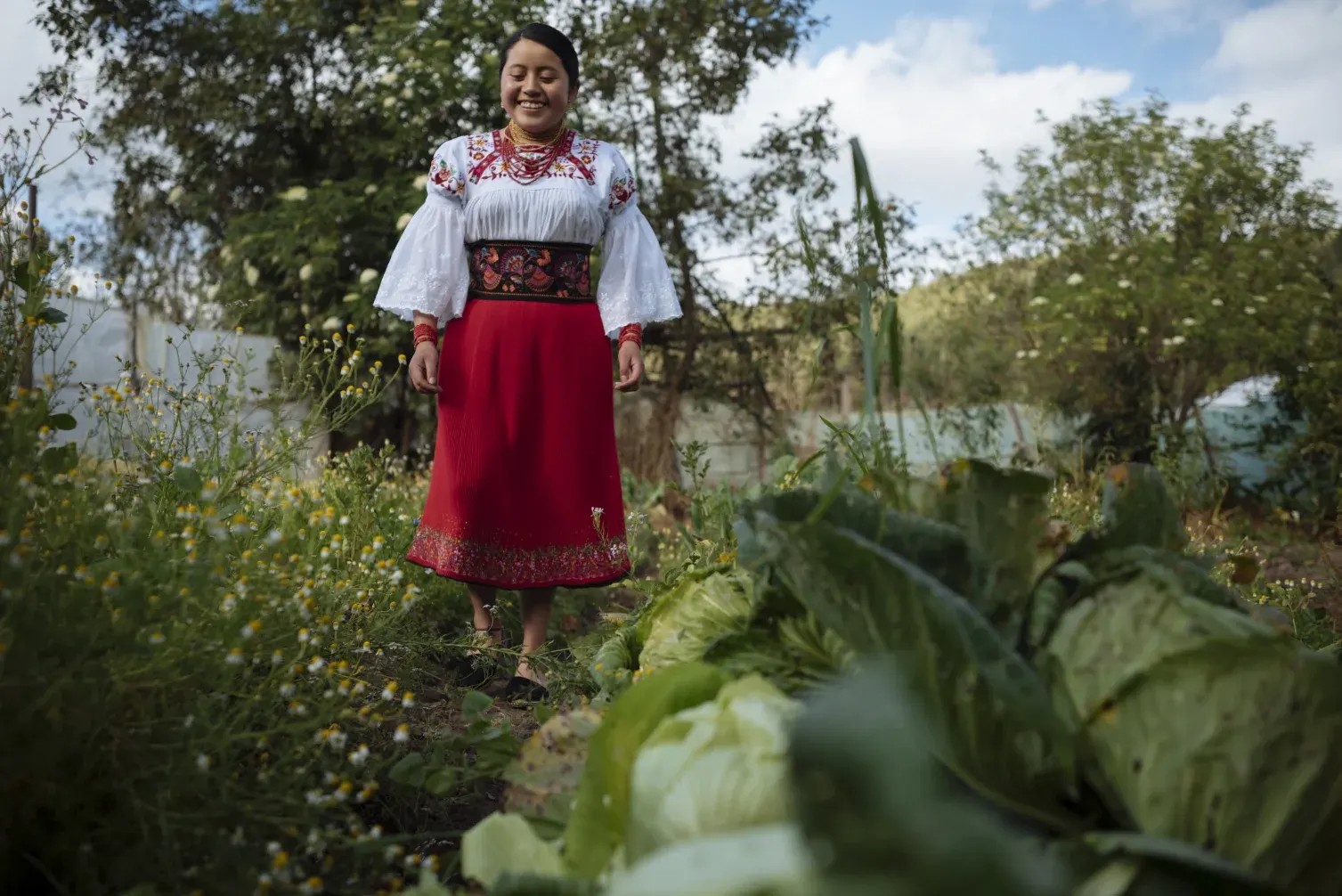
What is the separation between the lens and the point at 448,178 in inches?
118

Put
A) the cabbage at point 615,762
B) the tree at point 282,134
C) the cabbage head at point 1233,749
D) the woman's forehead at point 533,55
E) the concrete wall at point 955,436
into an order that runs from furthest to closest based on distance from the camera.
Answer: the concrete wall at point 955,436
the tree at point 282,134
the woman's forehead at point 533,55
the cabbage at point 615,762
the cabbage head at point 1233,749

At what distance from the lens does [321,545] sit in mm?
2715

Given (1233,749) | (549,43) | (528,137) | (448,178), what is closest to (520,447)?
(448,178)

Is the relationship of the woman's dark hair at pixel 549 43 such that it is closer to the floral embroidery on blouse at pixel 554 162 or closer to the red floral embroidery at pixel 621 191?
the floral embroidery on blouse at pixel 554 162

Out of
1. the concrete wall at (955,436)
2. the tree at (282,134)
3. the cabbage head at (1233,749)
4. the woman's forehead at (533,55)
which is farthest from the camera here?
the concrete wall at (955,436)

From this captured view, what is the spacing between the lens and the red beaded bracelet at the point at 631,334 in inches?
121

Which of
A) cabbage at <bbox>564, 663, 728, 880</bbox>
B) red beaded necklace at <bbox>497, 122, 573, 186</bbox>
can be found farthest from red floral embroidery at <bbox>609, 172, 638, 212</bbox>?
cabbage at <bbox>564, 663, 728, 880</bbox>

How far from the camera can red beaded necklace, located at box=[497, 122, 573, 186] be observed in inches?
118

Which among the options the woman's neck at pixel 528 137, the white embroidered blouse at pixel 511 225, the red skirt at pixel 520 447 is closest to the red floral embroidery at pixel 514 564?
→ the red skirt at pixel 520 447

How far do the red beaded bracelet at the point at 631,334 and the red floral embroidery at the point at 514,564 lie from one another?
0.62m

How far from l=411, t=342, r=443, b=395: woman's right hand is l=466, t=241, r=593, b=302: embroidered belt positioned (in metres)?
Answer: 0.22

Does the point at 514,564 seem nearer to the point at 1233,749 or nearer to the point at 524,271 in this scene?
the point at 524,271

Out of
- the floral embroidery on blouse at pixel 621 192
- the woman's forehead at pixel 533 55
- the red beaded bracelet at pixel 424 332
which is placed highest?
the woman's forehead at pixel 533 55

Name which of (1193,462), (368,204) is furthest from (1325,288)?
(368,204)
